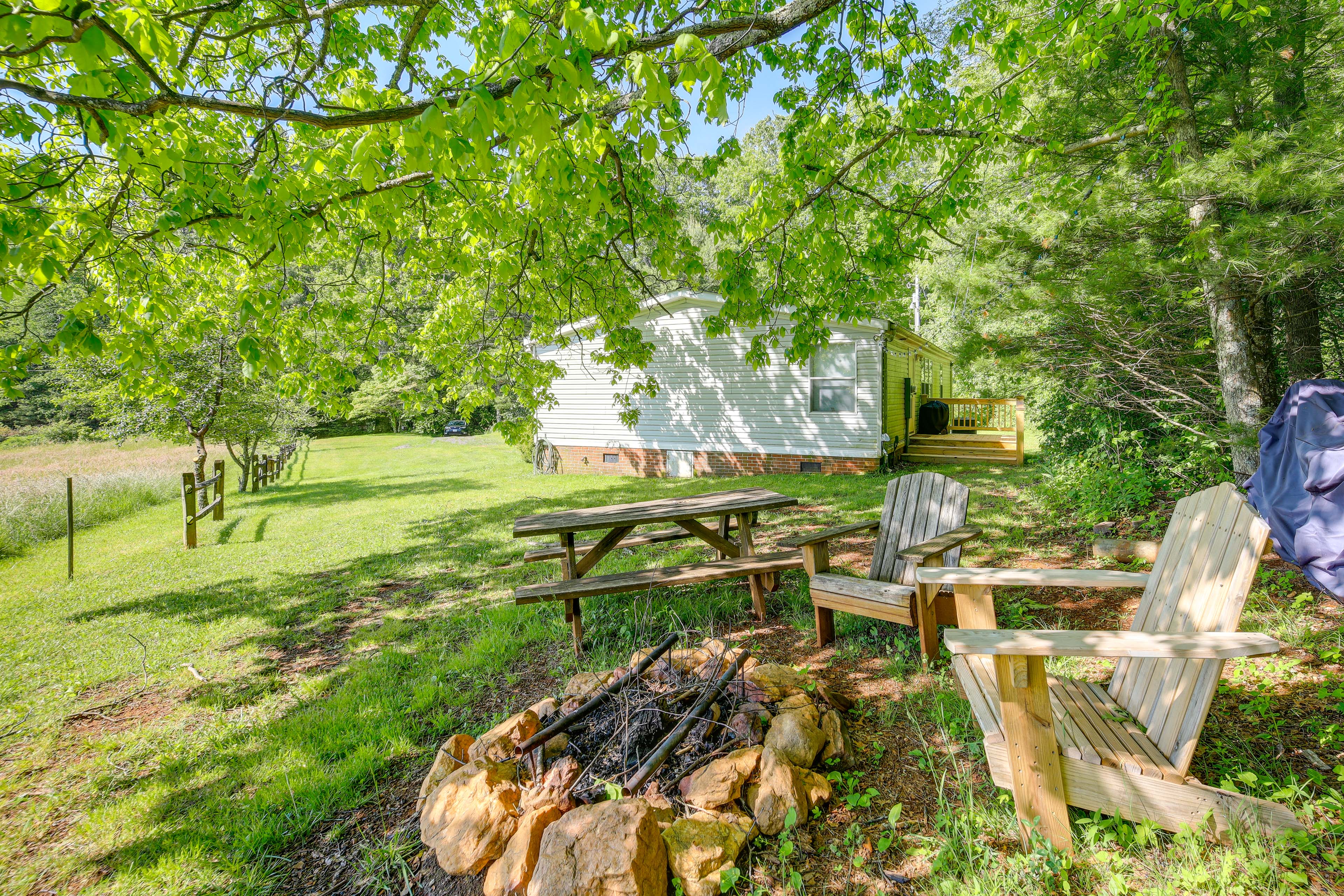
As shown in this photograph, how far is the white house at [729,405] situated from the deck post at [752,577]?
6.74 m

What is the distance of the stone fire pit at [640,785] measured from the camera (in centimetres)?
190

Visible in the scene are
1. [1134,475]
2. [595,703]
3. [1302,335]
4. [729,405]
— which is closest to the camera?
[595,703]

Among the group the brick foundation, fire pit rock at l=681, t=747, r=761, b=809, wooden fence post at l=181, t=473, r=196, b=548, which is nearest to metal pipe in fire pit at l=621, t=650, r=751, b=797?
fire pit rock at l=681, t=747, r=761, b=809

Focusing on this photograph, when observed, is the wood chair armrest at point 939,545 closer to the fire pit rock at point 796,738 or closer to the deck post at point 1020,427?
the fire pit rock at point 796,738

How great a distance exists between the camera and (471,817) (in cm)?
217

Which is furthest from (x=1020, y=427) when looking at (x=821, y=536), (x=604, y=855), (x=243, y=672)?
(x=243, y=672)

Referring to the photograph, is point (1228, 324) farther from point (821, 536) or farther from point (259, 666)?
point (259, 666)

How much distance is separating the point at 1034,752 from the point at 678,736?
4.34 ft

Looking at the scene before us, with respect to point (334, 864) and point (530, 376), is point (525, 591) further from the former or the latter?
point (530, 376)

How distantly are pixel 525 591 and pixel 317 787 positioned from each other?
5.23ft

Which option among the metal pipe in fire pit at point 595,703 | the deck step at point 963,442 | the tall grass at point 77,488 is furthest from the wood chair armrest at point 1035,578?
the tall grass at point 77,488

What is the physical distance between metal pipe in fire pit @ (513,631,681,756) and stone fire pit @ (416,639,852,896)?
27 mm

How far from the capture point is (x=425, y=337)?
7242 millimetres

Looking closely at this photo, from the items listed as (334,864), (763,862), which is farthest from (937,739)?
(334,864)
